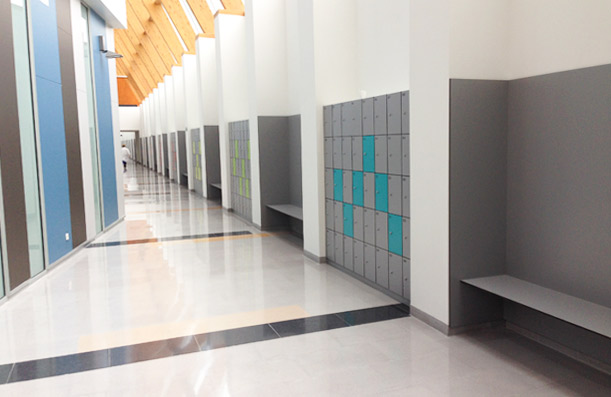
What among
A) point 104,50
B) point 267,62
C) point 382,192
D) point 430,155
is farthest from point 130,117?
point 430,155

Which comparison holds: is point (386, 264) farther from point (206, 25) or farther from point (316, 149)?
point (206, 25)

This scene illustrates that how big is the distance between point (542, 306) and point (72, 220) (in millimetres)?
7137

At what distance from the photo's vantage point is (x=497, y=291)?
12.8 feet

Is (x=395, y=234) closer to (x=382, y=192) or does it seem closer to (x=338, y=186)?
(x=382, y=192)

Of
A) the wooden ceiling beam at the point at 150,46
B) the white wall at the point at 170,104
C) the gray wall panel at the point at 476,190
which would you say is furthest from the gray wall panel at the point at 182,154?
the gray wall panel at the point at 476,190

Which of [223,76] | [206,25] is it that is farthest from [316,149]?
[206,25]

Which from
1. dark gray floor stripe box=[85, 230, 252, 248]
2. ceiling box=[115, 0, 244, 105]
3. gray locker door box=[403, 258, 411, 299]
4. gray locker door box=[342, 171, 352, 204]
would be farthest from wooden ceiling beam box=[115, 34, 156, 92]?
gray locker door box=[403, 258, 411, 299]

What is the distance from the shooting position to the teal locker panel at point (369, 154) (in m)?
5.59

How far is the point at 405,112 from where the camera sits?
15.8 ft

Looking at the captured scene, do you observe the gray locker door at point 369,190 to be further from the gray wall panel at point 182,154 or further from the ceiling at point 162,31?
the gray wall panel at point 182,154

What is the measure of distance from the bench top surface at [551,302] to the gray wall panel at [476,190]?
0.51 feet

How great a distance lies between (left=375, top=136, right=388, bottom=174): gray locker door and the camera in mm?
5289

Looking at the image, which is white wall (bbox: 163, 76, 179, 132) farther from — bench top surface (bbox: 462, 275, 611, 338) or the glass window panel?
bench top surface (bbox: 462, 275, 611, 338)

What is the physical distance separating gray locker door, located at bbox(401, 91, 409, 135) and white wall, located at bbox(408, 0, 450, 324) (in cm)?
20
